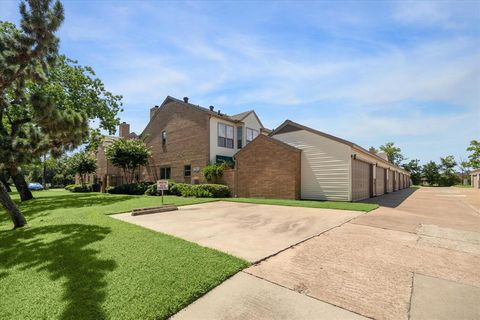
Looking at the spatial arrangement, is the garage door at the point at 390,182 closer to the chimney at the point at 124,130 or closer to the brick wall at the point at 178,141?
the brick wall at the point at 178,141

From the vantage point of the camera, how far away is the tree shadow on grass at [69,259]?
303 cm

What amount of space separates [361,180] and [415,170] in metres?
54.6

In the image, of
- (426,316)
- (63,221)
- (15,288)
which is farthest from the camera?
(63,221)

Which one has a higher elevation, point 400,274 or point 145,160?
point 145,160

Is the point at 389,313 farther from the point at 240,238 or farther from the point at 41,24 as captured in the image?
the point at 41,24

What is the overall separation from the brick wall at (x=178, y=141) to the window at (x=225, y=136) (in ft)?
5.15

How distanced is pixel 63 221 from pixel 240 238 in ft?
21.6

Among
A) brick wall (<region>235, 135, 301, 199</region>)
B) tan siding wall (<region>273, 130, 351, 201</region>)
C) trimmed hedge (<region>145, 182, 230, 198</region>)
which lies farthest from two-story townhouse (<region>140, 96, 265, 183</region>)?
tan siding wall (<region>273, 130, 351, 201</region>)

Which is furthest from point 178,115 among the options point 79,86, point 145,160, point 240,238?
point 240,238

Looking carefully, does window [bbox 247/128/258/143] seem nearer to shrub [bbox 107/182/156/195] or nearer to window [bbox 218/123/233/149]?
window [bbox 218/123/233/149]

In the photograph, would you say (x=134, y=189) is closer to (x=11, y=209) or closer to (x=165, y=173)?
(x=165, y=173)

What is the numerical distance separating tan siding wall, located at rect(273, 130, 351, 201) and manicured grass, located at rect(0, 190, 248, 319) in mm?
11465

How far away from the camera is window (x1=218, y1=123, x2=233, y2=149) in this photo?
2102cm

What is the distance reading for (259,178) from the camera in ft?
55.6
